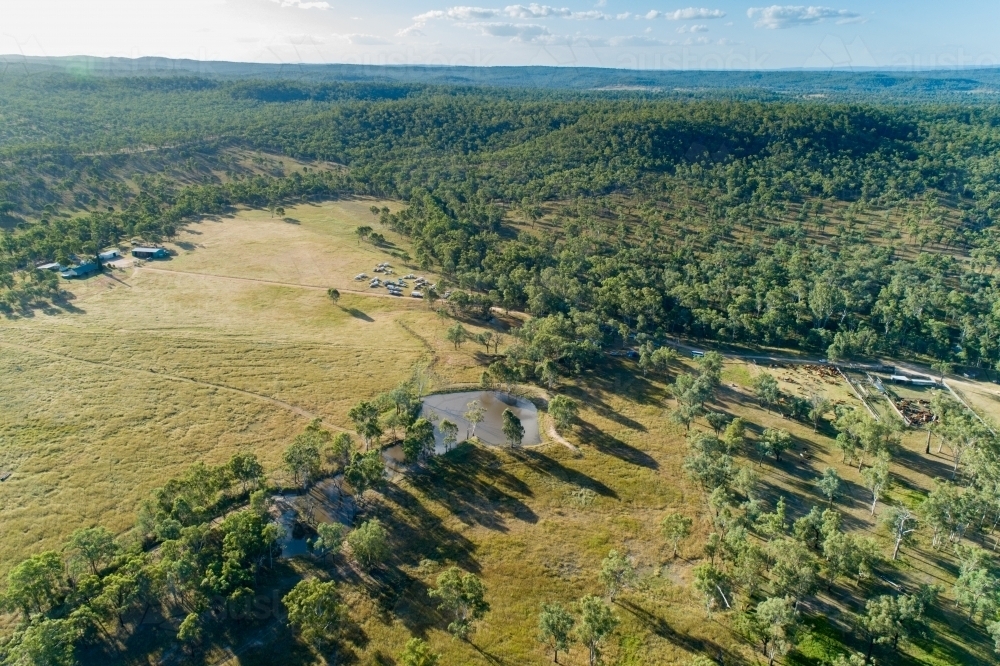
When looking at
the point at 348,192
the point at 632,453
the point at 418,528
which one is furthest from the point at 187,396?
the point at 348,192

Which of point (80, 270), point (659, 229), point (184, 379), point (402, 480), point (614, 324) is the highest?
point (659, 229)

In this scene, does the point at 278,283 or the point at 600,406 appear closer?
the point at 600,406

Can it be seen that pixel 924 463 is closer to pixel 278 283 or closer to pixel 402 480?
pixel 402 480

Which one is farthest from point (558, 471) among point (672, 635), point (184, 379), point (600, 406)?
point (184, 379)

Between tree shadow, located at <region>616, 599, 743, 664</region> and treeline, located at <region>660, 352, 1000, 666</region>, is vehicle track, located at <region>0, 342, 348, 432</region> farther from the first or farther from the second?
treeline, located at <region>660, 352, 1000, 666</region>

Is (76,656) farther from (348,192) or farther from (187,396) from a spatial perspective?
(348,192)

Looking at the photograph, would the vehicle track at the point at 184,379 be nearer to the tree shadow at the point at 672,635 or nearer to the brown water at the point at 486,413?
the brown water at the point at 486,413

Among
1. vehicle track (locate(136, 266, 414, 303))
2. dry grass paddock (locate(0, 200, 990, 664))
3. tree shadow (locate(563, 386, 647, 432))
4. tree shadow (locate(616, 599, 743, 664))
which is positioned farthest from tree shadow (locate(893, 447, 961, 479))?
vehicle track (locate(136, 266, 414, 303))
